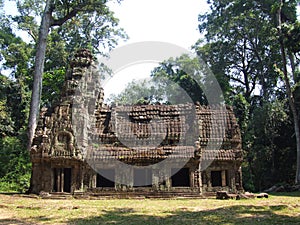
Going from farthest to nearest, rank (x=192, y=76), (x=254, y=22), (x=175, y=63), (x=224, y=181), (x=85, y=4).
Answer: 1. (x=175, y=63)
2. (x=192, y=76)
3. (x=254, y=22)
4. (x=85, y=4)
5. (x=224, y=181)

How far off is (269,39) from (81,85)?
19100 millimetres

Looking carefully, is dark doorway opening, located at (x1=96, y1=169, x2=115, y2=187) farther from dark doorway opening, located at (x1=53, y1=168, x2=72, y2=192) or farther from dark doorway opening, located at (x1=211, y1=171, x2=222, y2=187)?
dark doorway opening, located at (x1=211, y1=171, x2=222, y2=187)

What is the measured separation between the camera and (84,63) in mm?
19531

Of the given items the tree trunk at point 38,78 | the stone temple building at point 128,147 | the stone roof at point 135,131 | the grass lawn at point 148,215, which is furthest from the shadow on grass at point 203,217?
the tree trunk at point 38,78

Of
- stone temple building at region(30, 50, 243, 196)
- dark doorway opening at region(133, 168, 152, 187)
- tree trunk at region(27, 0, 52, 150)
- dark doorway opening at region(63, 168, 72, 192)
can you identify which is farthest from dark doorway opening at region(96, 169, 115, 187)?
tree trunk at region(27, 0, 52, 150)

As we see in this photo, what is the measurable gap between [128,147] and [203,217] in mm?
8535

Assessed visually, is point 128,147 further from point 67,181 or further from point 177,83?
point 177,83

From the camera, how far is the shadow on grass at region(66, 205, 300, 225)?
9078 mm

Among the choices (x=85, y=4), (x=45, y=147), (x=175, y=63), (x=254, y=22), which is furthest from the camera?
(x=175, y=63)

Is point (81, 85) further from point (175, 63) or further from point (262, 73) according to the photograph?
point (175, 63)

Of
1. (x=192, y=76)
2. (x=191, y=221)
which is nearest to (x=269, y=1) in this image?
(x=192, y=76)

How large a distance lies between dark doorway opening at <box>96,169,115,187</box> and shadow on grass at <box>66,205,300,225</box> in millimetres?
5737

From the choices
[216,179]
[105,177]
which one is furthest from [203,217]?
[216,179]

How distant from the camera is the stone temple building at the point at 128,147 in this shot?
54.9ft
